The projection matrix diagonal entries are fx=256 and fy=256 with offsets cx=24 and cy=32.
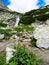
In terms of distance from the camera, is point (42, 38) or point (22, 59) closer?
point (22, 59)

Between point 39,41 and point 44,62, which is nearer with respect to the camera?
point 44,62

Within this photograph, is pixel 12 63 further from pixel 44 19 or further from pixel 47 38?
pixel 44 19

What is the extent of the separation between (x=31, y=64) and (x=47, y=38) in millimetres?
4025

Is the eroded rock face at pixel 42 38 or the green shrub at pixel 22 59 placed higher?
the eroded rock face at pixel 42 38

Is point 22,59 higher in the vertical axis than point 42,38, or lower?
lower

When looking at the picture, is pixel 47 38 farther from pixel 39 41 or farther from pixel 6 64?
pixel 6 64

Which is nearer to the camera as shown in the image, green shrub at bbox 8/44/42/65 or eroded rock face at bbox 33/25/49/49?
green shrub at bbox 8/44/42/65

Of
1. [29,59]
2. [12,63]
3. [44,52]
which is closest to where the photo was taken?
[12,63]

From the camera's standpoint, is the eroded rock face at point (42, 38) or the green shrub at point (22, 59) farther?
the eroded rock face at point (42, 38)

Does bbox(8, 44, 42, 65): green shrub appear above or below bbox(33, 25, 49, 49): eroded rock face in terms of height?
below

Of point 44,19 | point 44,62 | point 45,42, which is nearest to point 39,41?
point 45,42

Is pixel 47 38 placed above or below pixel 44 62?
above

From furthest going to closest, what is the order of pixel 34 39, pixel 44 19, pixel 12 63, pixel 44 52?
pixel 44 19 → pixel 34 39 → pixel 44 52 → pixel 12 63

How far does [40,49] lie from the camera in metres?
12.8
